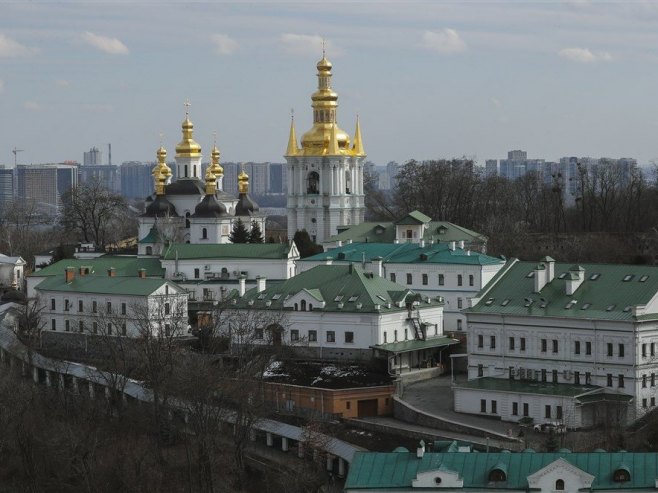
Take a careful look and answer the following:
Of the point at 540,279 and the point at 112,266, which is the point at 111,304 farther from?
the point at 540,279

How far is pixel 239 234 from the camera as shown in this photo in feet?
281

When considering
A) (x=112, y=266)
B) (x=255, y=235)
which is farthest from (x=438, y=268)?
(x=255, y=235)

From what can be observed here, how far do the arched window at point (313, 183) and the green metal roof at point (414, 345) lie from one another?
1149 inches

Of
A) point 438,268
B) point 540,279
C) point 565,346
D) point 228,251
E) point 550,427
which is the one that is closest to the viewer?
point 550,427

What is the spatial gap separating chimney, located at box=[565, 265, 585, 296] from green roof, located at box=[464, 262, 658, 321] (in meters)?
0.07

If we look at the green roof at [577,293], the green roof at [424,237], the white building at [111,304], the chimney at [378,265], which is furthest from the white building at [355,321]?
the green roof at [424,237]

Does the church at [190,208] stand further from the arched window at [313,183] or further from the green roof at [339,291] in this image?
the green roof at [339,291]

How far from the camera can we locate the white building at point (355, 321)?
62.1m

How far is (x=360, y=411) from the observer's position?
56781 mm

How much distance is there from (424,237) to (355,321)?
1769 centimetres

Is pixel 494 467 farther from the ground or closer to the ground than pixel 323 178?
closer to the ground

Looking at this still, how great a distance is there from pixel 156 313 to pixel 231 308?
438cm

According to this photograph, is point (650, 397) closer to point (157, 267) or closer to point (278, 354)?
point (278, 354)

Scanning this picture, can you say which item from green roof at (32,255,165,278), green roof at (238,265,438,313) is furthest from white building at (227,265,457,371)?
green roof at (32,255,165,278)
